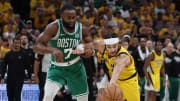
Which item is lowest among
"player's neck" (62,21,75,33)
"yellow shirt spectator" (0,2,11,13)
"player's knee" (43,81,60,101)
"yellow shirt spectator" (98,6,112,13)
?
"player's knee" (43,81,60,101)

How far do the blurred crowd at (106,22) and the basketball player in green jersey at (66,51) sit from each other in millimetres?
2805

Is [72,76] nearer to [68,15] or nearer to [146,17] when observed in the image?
[68,15]

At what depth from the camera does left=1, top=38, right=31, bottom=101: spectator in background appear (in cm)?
746

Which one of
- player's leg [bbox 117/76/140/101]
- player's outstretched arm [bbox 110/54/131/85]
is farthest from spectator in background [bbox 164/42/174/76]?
player's outstretched arm [bbox 110/54/131/85]

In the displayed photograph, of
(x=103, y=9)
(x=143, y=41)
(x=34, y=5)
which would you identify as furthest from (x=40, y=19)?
(x=143, y=41)

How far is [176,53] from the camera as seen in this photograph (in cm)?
971

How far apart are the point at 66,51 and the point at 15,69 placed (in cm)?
261

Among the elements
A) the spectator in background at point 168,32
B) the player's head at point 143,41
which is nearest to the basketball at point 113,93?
the player's head at point 143,41

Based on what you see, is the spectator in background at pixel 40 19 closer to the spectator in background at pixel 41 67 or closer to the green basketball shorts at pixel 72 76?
the spectator in background at pixel 41 67

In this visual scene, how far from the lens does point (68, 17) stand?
5043 mm

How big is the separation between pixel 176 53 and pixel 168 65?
0.39 meters

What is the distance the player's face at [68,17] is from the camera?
5011 millimetres

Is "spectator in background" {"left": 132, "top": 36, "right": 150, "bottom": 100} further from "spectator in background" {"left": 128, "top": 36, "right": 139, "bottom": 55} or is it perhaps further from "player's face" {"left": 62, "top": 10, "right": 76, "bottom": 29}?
"player's face" {"left": 62, "top": 10, "right": 76, "bottom": 29}

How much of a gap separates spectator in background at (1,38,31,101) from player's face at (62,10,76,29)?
277cm
